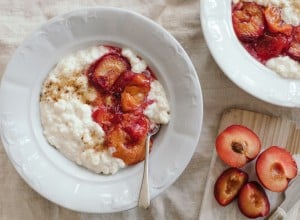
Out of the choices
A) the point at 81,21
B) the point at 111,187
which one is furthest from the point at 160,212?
the point at 81,21

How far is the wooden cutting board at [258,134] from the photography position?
224 centimetres

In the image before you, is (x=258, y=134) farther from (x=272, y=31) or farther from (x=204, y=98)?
(x=272, y=31)

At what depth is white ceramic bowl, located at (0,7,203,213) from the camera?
203cm

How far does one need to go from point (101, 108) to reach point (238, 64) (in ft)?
1.71

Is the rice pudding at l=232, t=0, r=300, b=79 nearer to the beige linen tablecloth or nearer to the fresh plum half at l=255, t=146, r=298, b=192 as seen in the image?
the beige linen tablecloth

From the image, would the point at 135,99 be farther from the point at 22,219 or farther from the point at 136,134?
the point at 22,219

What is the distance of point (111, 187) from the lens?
6.79 ft

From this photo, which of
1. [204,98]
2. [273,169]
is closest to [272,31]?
[204,98]

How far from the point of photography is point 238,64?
2129mm

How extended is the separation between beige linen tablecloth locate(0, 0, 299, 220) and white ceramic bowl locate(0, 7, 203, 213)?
199 millimetres

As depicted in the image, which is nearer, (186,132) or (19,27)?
(186,132)

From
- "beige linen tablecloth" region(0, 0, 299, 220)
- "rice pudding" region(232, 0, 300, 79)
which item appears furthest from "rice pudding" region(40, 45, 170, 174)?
"rice pudding" region(232, 0, 300, 79)

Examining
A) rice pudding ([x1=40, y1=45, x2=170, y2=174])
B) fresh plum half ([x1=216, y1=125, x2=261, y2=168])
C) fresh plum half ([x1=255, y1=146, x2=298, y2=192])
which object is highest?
rice pudding ([x1=40, y1=45, x2=170, y2=174])

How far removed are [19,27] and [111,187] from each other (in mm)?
717
